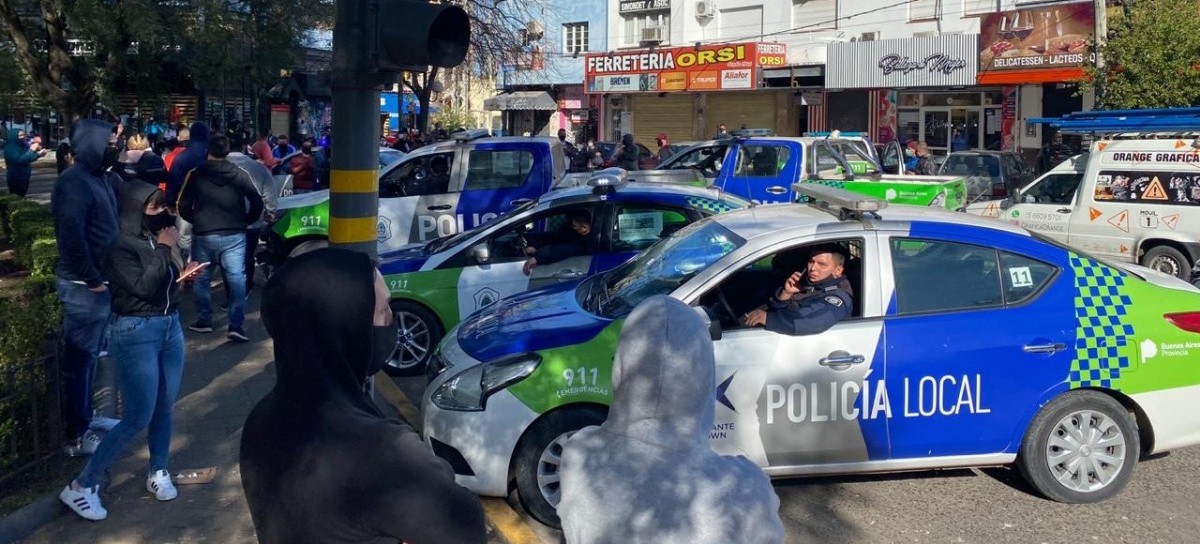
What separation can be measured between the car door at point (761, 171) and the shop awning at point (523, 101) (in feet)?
103

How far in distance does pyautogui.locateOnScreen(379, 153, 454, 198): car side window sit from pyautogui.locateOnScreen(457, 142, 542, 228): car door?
246 millimetres

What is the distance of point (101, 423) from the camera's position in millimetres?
6645

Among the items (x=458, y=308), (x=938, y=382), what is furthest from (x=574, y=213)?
(x=938, y=382)

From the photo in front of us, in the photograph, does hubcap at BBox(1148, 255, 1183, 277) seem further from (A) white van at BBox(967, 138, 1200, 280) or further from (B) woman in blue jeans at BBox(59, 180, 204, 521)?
(B) woman in blue jeans at BBox(59, 180, 204, 521)

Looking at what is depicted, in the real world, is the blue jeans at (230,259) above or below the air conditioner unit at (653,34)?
below

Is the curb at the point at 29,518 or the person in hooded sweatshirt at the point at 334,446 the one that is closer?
the person in hooded sweatshirt at the point at 334,446

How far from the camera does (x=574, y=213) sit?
843 centimetres

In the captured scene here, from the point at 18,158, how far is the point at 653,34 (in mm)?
28769

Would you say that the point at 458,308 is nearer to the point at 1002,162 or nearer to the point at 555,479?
the point at 555,479

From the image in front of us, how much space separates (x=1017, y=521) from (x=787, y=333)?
1535 millimetres

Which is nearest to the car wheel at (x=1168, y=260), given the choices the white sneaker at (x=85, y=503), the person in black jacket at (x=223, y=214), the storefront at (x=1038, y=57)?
the person in black jacket at (x=223, y=214)

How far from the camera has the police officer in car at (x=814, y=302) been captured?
214 inches

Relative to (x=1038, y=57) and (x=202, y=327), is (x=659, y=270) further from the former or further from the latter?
(x=1038, y=57)

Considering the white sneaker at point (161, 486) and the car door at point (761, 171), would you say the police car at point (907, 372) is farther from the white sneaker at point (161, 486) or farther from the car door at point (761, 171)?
the car door at point (761, 171)
